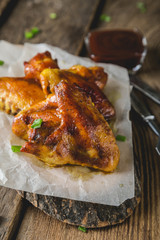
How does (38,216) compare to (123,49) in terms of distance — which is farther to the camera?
(123,49)

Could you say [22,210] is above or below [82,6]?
below

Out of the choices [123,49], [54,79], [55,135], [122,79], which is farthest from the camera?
[123,49]

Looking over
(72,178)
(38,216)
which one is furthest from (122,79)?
(38,216)

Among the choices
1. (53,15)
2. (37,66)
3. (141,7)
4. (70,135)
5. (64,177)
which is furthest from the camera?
(141,7)

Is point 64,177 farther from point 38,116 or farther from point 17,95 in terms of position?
point 17,95

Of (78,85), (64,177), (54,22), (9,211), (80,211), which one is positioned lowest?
(9,211)

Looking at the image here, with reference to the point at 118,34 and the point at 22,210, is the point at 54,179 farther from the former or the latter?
the point at 118,34

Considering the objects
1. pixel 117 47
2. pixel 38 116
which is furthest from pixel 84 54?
pixel 38 116
